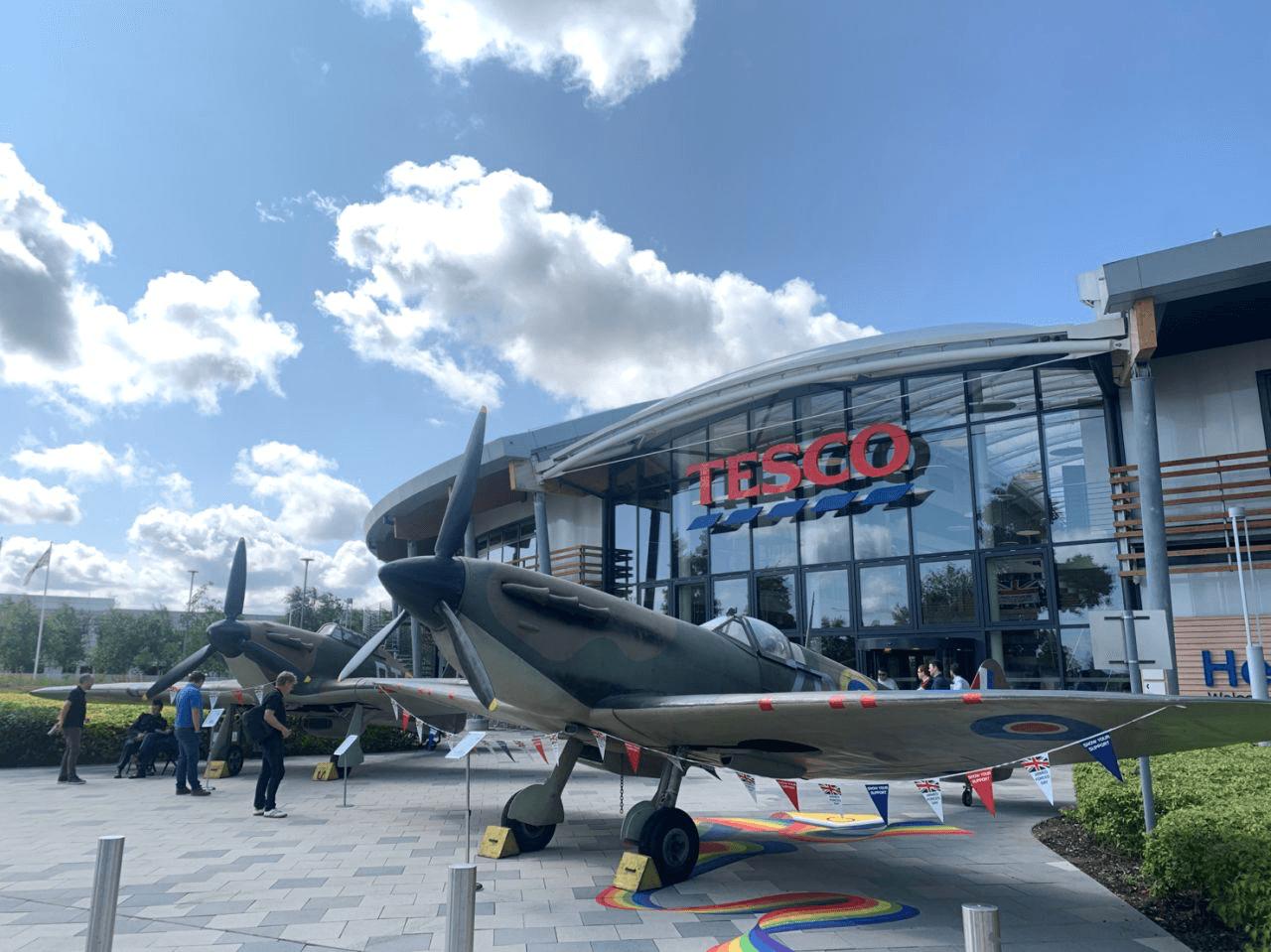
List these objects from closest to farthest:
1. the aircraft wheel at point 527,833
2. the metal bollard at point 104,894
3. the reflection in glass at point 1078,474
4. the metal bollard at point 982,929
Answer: the metal bollard at point 982,929 → the metal bollard at point 104,894 → the aircraft wheel at point 527,833 → the reflection in glass at point 1078,474

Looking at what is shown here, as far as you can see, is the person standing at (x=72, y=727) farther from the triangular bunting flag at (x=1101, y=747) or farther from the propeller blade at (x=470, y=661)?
the triangular bunting flag at (x=1101, y=747)

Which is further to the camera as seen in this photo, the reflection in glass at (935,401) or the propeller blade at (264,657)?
the reflection in glass at (935,401)

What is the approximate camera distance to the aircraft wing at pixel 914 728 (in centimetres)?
478

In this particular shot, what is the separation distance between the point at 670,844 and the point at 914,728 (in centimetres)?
248

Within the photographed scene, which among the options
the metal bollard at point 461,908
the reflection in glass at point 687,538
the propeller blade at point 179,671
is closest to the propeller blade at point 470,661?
the metal bollard at point 461,908

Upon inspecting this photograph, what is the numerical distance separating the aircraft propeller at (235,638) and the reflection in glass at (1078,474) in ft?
50.7

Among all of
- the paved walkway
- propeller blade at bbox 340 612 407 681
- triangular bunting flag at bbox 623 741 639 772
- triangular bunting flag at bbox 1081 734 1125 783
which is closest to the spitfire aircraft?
the paved walkway

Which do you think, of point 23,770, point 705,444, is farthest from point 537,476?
point 23,770

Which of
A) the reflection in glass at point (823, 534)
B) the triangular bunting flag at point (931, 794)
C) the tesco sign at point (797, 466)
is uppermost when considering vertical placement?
the tesco sign at point (797, 466)

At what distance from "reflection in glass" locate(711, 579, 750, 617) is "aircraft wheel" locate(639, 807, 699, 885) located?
13501mm

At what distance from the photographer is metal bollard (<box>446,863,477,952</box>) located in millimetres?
3455

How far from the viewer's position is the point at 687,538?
22.1m

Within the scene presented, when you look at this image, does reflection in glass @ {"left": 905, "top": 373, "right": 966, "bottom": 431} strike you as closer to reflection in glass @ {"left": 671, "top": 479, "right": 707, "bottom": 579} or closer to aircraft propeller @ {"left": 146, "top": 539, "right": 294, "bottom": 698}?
reflection in glass @ {"left": 671, "top": 479, "right": 707, "bottom": 579}

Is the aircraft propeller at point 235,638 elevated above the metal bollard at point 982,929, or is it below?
above
